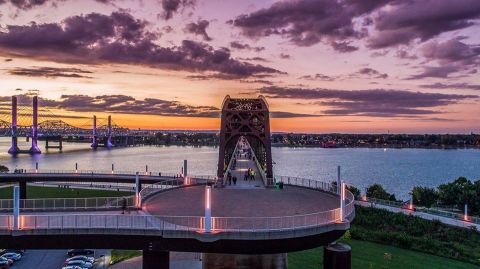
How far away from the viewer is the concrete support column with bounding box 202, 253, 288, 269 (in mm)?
26406

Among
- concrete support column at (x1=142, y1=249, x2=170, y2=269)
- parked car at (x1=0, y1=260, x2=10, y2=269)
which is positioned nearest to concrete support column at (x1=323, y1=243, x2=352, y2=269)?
concrete support column at (x1=142, y1=249, x2=170, y2=269)

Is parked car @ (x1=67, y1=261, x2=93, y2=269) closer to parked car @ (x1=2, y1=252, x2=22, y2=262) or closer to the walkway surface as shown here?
parked car @ (x1=2, y1=252, x2=22, y2=262)

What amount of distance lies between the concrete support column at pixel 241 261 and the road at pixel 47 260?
13521 mm

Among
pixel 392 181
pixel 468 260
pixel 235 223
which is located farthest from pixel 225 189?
pixel 392 181

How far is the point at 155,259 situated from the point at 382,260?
77.2 ft

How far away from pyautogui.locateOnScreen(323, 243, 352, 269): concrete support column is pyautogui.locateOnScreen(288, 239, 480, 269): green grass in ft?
37.9

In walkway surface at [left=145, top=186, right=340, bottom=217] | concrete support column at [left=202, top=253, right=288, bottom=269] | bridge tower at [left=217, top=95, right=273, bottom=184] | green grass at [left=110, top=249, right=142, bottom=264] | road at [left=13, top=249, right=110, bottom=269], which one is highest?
bridge tower at [left=217, top=95, right=273, bottom=184]

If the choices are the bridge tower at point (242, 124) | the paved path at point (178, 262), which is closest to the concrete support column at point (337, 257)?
the paved path at point (178, 262)

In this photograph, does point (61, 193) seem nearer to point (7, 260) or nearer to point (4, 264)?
point (7, 260)

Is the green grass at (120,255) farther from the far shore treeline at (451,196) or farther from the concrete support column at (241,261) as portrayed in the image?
the far shore treeline at (451,196)

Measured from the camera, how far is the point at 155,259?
2231cm

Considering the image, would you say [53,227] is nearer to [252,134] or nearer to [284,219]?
[284,219]

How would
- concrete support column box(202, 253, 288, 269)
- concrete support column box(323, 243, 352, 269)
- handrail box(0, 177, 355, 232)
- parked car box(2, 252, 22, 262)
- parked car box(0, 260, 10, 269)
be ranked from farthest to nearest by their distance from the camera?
parked car box(2, 252, 22, 262) → parked car box(0, 260, 10, 269) → concrete support column box(202, 253, 288, 269) → concrete support column box(323, 243, 352, 269) → handrail box(0, 177, 355, 232)

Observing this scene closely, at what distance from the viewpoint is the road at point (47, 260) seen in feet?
121
